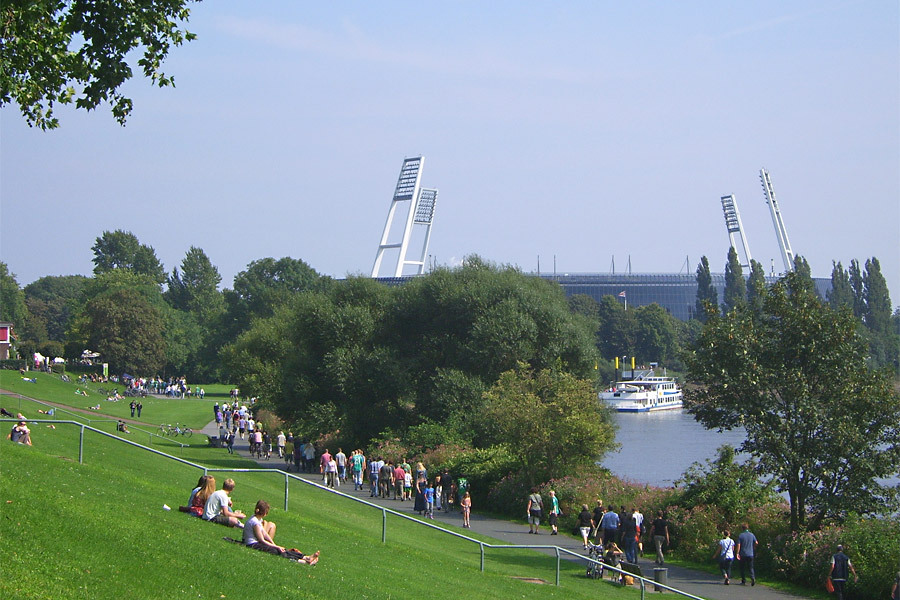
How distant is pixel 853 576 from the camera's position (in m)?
22.0

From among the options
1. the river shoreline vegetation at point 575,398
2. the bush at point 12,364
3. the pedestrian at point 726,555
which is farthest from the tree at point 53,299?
the pedestrian at point 726,555

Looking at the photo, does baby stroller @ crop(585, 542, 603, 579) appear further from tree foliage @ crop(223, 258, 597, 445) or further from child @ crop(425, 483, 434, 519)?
tree foliage @ crop(223, 258, 597, 445)

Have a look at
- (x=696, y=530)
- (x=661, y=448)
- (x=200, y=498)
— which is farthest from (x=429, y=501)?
(x=661, y=448)

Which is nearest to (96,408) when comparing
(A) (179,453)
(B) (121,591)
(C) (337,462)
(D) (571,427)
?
(A) (179,453)

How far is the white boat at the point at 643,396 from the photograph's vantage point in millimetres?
108062

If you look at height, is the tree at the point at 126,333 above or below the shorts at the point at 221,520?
above

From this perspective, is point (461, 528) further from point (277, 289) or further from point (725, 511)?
point (277, 289)

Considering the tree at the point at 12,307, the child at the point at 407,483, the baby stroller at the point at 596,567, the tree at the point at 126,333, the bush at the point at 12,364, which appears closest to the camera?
the baby stroller at the point at 596,567

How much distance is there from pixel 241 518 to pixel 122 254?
148788 mm

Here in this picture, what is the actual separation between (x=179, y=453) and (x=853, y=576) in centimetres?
2469

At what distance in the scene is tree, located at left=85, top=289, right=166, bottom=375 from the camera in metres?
96.8

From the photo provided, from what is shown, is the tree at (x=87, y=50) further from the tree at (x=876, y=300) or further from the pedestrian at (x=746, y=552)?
the tree at (x=876, y=300)

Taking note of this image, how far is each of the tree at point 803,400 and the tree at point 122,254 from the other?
141 meters

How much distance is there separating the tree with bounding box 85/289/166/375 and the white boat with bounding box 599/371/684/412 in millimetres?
49222
